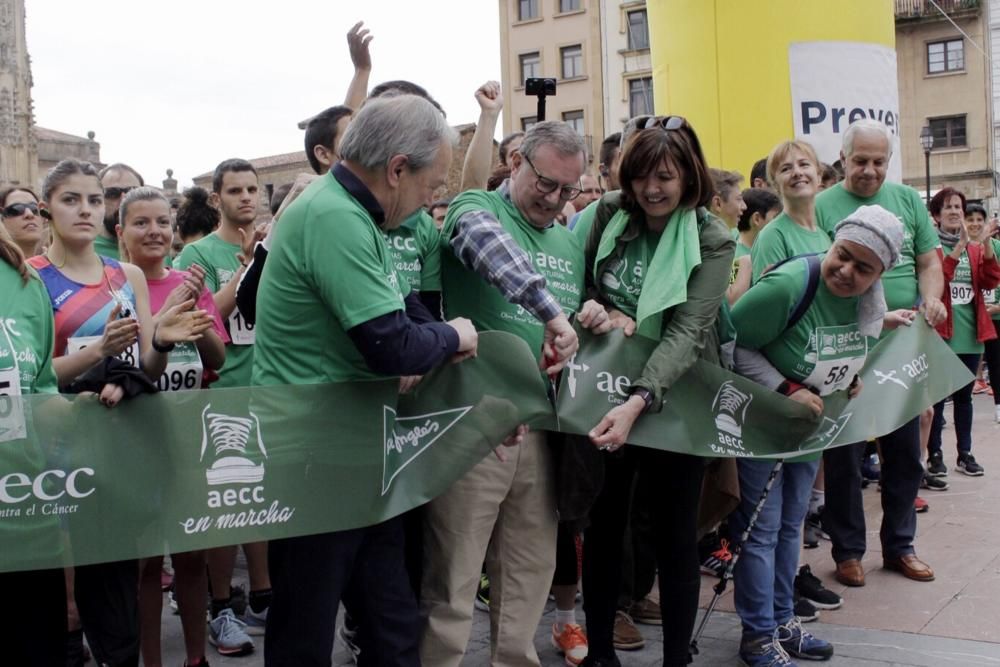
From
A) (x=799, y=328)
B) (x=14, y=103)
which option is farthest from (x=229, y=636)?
(x=14, y=103)

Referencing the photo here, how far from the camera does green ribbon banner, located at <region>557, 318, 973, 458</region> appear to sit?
3.98 m

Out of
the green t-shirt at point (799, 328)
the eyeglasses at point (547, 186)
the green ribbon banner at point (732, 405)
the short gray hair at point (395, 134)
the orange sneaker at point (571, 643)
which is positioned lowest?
the orange sneaker at point (571, 643)

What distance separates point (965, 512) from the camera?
7.03 metres

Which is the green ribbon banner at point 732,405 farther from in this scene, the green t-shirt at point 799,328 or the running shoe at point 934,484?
the running shoe at point 934,484

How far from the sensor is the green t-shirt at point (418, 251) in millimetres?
3762

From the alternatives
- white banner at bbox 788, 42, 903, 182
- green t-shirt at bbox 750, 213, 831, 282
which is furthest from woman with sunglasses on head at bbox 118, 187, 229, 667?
white banner at bbox 788, 42, 903, 182

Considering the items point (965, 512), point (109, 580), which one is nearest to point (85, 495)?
point (109, 580)

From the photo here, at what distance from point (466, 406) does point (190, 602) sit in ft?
5.11

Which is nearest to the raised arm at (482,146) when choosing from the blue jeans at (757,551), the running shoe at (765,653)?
the blue jeans at (757,551)

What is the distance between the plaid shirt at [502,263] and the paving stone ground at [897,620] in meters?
1.81

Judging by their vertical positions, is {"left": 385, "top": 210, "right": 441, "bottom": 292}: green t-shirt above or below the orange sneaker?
above

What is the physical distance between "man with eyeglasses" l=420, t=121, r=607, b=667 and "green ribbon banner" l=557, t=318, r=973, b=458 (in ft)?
0.53

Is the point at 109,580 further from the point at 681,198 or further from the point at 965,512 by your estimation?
the point at 965,512

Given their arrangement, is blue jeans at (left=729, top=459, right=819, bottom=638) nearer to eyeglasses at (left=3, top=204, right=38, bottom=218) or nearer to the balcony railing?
eyeglasses at (left=3, top=204, right=38, bottom=218)
